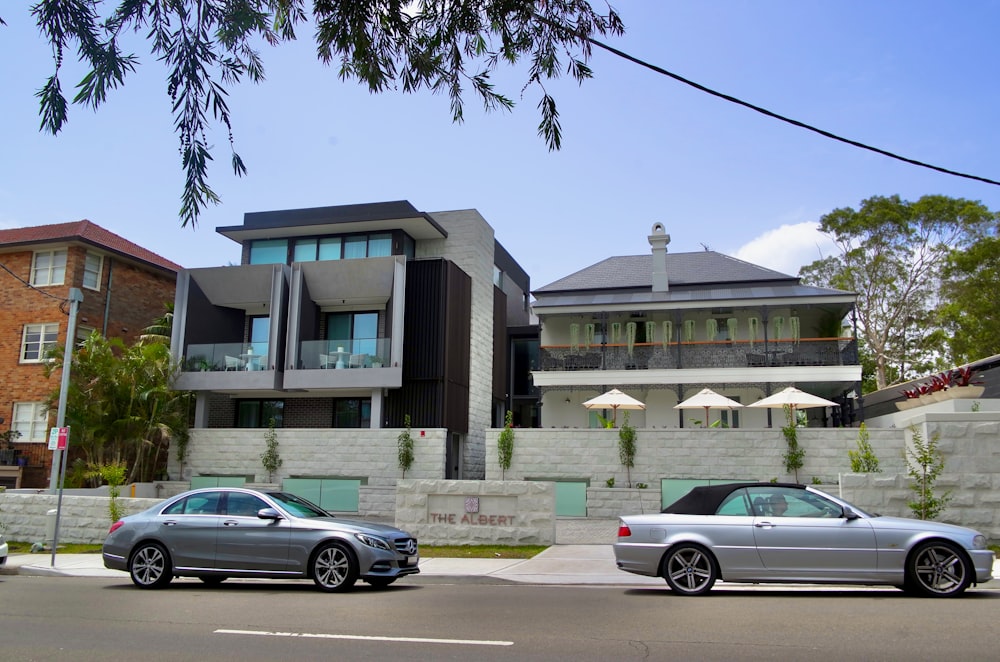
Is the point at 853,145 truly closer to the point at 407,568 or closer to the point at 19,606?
the point at 407,568

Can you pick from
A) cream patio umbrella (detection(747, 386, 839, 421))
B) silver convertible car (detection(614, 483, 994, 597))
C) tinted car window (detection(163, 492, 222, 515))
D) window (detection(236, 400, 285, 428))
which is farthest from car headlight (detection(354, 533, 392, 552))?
window (detection(236, 400, 285, 428))

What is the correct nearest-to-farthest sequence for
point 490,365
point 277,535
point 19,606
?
point 19,606, point 277,535, point 490,365

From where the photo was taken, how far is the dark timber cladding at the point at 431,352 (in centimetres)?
2644

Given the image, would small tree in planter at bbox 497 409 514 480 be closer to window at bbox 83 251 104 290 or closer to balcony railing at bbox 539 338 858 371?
balcony railing at bbox 539 338 858 371

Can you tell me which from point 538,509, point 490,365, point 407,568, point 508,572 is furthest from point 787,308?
point 407,568

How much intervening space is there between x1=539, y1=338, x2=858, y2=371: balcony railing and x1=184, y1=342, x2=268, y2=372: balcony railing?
9861 mm

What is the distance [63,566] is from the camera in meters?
15.0

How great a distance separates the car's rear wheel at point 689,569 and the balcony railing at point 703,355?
18792 millimetres

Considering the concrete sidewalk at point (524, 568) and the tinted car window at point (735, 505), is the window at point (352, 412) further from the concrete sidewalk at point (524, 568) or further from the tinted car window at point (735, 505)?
the tinted car window at point (735, 505)

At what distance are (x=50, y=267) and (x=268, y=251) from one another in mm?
7920

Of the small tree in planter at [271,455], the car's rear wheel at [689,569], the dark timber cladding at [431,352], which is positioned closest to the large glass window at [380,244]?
the dark timber cladding at [431,352]

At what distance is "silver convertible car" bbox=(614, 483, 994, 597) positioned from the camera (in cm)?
1000

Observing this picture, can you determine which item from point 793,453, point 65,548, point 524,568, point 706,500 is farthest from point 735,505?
point 65,548

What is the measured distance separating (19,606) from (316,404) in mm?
18735
